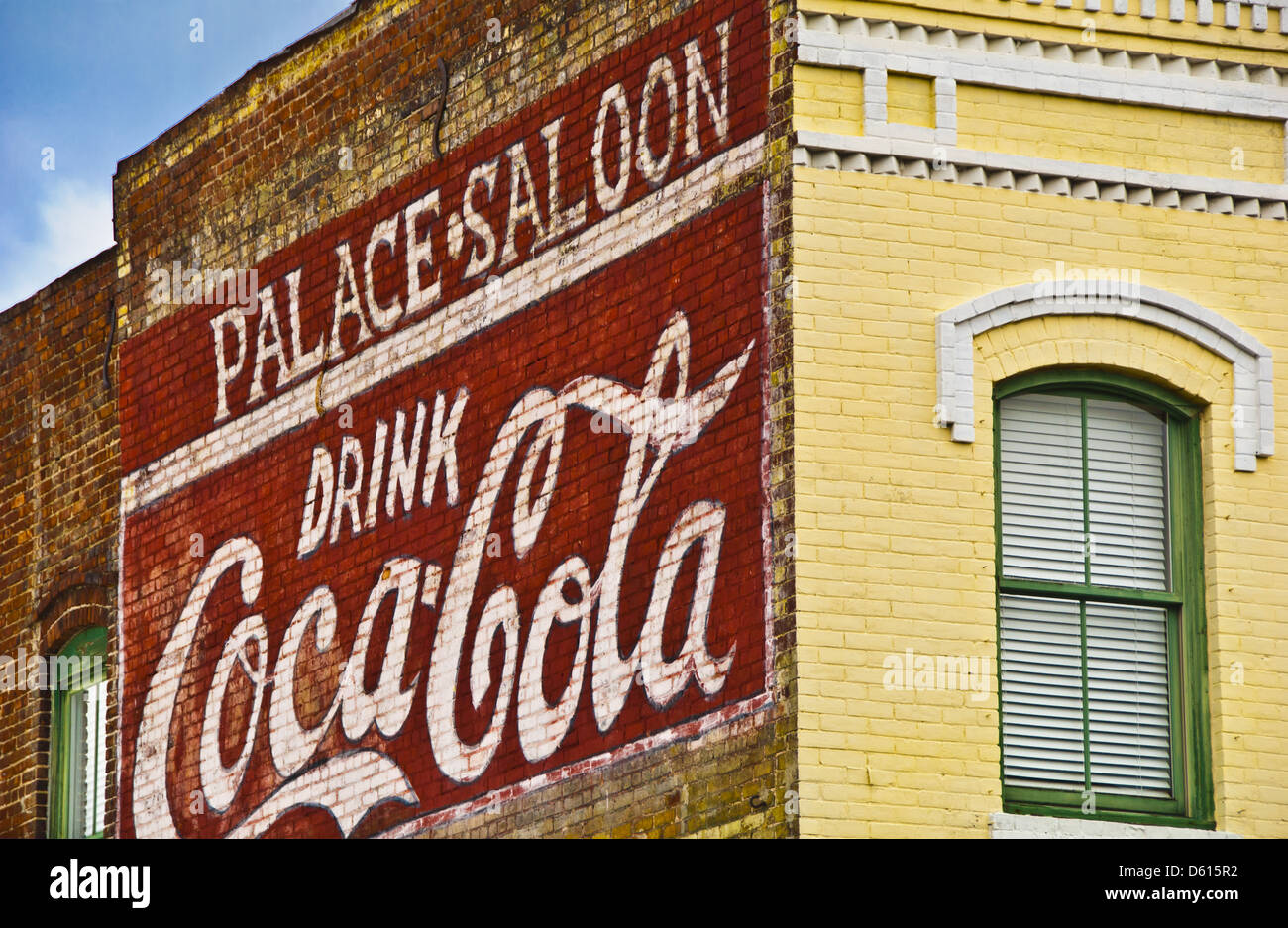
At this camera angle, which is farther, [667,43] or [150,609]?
[150,609]

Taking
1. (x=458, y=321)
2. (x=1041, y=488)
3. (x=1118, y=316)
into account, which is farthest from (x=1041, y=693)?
(x=458, y=321)

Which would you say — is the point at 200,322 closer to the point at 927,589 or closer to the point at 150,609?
the point at 150,609

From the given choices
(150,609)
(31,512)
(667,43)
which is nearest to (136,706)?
(150,609)

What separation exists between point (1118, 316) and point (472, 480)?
4.70 metres

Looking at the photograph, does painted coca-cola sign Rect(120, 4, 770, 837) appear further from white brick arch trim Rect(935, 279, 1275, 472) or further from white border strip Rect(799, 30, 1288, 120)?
white brick arch trim Rect(935, 279, 1275, 472)

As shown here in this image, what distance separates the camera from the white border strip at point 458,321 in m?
18.4

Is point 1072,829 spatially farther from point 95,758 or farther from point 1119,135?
point 95,758

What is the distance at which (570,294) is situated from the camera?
19344mm

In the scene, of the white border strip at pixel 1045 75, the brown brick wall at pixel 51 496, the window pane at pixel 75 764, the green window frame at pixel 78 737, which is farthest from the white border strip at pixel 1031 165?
the window pane at pixel 75 764

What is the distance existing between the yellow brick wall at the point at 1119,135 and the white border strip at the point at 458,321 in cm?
147

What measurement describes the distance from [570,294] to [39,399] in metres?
7.69

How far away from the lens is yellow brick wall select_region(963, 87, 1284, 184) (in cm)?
1803

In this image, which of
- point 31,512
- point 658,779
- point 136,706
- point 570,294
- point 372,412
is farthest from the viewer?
point 31,512

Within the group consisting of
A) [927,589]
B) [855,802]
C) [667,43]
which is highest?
[667,43]
